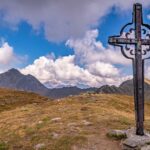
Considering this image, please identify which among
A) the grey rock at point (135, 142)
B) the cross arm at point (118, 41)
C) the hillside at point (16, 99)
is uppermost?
the cross arm at point (118, 41)

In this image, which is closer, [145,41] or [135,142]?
[135,142]

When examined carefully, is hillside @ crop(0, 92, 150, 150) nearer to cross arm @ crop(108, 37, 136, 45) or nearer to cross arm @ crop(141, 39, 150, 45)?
cross arm @ crop(108, 37, 136, 45)

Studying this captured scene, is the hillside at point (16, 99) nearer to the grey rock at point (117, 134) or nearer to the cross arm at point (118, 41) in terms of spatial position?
the grey rock at point (117, 134)

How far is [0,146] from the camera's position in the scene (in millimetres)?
23641

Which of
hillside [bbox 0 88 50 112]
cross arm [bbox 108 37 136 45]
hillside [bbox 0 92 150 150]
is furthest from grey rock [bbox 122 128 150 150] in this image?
hillside [bbox 0 88 50 112]

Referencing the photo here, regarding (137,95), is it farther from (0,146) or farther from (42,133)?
(0,146)

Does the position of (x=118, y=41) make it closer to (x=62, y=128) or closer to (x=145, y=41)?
(x=145, y=41)

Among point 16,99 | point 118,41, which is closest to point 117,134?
point 118,41

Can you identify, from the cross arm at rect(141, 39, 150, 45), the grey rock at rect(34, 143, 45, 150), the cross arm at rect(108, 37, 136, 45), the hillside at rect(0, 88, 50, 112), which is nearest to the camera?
the cross arm at rect(108, 37, 136, 45)

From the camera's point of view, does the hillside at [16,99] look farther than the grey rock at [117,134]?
Yes

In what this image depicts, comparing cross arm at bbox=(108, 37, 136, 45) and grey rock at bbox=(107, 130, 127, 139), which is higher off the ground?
cross arm at bbox=(108, 37, 136, 45)

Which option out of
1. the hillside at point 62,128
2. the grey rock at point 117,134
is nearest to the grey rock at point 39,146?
the hillside at point 62,128

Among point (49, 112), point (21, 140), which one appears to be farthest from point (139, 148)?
point (49, 112)

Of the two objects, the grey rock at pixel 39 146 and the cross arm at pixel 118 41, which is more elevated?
the cross arm at pixel 118 41
